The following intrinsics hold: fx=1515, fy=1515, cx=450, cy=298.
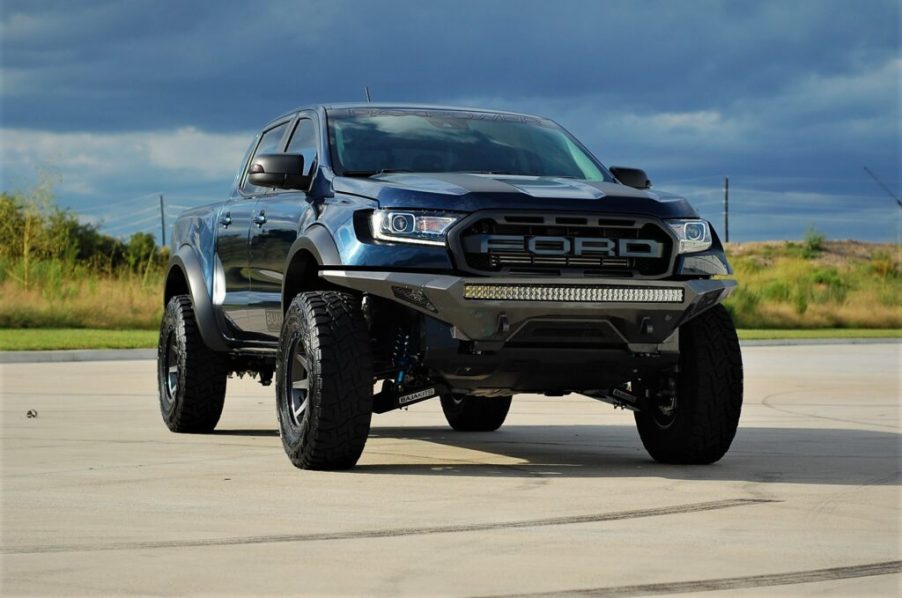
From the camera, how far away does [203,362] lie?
10.9 meters

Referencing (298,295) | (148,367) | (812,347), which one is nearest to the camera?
(298,295)

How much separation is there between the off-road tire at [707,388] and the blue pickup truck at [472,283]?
1 centimetres

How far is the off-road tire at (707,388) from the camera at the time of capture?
8.77 meters

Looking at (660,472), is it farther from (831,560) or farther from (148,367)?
(148,367)

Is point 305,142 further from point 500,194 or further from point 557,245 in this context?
point 557,245

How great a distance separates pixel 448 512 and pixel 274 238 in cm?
309

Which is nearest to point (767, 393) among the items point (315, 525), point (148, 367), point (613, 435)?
point (613, 435)

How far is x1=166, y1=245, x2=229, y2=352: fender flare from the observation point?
34.2 feet

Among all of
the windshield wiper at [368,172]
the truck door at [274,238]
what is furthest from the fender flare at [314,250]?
the windshield wiper at [368,172]

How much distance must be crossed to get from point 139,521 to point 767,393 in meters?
10.0

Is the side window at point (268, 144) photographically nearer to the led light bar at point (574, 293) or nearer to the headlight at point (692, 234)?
the led light bar at point (574, 293)

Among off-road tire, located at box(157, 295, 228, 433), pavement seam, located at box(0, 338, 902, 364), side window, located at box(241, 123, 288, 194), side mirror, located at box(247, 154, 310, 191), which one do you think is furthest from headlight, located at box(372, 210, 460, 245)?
pavement seam, located at box(0, 338, 902, 364)

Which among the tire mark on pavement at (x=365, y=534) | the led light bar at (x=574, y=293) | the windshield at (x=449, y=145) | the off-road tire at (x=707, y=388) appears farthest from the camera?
the windshield at (x=449, y=145)

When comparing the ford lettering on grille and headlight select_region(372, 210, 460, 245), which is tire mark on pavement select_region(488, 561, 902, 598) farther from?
headlight select_region(372, 210, 460, 245)
